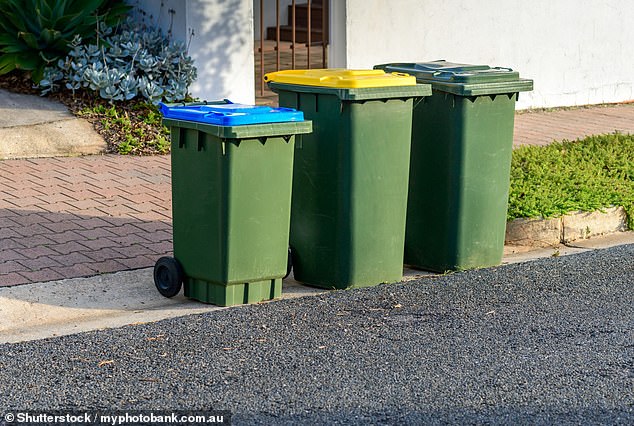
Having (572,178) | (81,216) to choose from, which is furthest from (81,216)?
(572,178)

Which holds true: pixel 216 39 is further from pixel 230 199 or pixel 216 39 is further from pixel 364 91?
pixel 230 199

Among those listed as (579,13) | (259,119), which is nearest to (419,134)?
(259,119)

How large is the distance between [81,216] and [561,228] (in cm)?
337

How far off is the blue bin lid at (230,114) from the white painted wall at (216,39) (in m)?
5.09

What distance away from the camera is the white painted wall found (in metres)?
11.4

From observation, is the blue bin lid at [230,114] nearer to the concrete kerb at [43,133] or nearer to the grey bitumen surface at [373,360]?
the grey bitumen surface at [373,360]

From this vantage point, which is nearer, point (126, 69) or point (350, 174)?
point (350, 174)

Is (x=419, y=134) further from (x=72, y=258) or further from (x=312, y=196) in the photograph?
(x=72, y=258)

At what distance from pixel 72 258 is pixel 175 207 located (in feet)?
3.36

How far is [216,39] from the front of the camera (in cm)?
1155

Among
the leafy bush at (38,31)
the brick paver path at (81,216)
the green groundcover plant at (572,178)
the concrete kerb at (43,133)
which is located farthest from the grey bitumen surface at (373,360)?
the leafy bush at (38,31)

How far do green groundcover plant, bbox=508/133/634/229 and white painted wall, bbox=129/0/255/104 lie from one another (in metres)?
3.16

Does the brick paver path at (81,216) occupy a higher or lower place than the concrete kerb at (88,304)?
higher

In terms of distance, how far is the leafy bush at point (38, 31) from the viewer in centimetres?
1102
